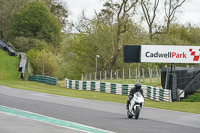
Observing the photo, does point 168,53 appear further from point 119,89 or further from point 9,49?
point 9,49

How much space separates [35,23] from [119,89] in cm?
4912

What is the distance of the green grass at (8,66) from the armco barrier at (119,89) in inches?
396

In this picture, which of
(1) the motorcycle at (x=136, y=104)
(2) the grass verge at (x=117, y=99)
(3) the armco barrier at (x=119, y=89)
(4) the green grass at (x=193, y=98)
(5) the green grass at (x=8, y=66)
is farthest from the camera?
(5) the green grass at (x=8, y=66)

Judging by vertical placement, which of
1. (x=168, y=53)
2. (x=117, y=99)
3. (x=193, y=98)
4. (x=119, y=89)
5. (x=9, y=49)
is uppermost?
(x=9, y=49)

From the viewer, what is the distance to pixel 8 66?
6147cm

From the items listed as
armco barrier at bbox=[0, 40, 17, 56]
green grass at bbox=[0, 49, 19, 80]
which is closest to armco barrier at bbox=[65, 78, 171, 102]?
green grass at bbox=[0, 49, 19, 80]

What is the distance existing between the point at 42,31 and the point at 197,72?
55362mm

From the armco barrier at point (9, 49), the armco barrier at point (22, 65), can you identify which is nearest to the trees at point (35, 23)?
the armco barrier at point (9, 49)

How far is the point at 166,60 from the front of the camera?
33.0m

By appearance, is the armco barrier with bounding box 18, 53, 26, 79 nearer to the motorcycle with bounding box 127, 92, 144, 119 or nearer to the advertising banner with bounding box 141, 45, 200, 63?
the advertising banner with bounding box 141, 45, 200, 63

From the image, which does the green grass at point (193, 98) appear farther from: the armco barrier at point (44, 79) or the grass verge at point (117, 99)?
the armco barrier at point (44, 79)

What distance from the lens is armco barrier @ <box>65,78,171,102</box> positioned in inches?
1285

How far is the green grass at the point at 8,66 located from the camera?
186 ft

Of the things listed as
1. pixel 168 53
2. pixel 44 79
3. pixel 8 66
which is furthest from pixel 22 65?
pixel 168 53
